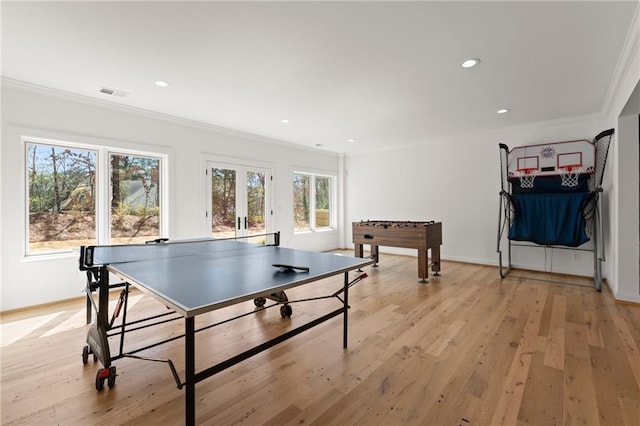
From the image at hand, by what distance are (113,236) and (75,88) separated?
190 centimetres

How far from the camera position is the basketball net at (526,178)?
460 cm

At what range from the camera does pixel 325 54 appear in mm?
2609

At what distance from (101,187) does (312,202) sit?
4.27m

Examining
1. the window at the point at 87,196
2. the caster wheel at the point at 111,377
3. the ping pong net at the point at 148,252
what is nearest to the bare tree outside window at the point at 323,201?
the window at the point at 87,196

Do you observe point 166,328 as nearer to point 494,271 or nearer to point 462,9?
point 462,9

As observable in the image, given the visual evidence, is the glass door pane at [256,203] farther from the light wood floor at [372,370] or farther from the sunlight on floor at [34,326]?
the sunlight on floor at [34,326]

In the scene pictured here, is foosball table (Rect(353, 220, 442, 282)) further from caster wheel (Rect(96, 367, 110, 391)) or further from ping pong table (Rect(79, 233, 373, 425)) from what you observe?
caster wheel (Rect(96, 367, 110, 391))

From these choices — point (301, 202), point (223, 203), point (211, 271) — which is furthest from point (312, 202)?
point (211, 271)

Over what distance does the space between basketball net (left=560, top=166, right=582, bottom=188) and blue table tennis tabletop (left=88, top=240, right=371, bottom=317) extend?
413 cm

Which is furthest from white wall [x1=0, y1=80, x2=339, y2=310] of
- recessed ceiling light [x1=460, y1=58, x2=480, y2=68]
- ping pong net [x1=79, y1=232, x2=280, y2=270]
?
recessed ceiling light [x1=460, y1=58, x2=480, y2=68]

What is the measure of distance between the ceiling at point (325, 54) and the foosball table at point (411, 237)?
5.80 feet

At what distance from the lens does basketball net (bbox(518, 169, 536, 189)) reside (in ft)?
15.1

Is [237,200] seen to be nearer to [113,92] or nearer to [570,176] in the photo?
[113,92]

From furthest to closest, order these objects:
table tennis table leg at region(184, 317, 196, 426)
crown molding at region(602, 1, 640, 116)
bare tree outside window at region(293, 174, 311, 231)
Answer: bare tree outside window at region(293, 174, 311, 231), crown molding at region(602, 1, 640, 116), table tennis table leg at region(184, 317, 196, 426)
